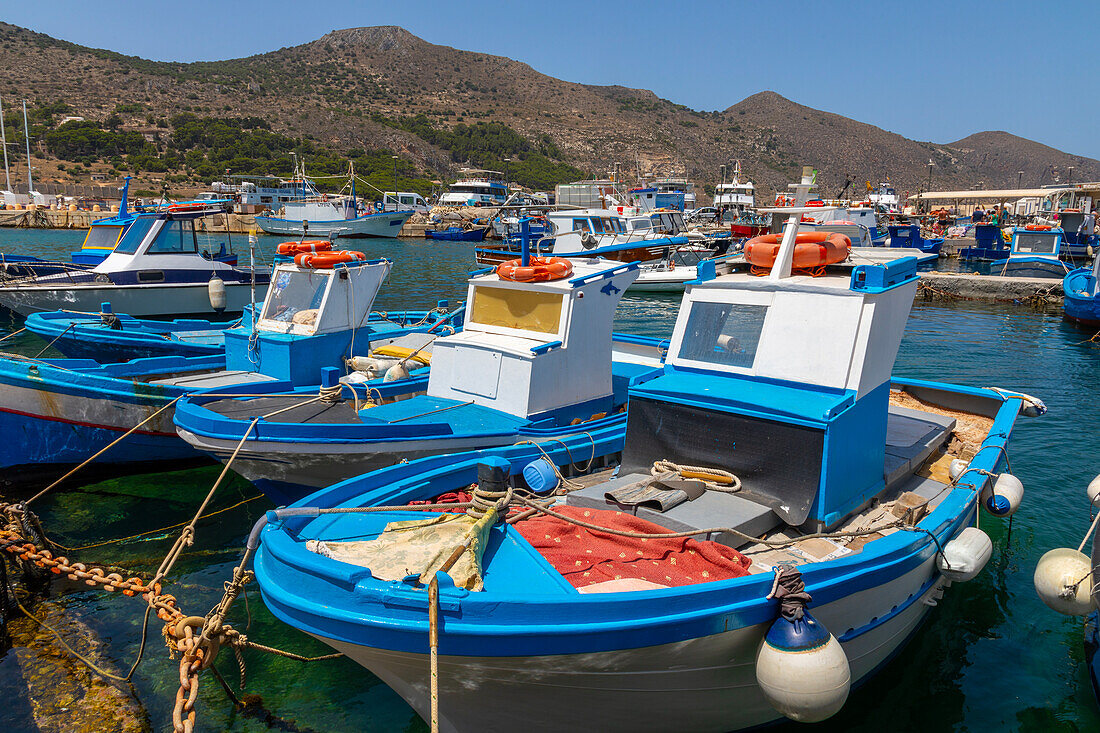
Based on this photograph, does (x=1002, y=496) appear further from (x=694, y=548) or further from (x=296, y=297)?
(x=296, y=297)

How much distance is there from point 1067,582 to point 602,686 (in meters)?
3.66

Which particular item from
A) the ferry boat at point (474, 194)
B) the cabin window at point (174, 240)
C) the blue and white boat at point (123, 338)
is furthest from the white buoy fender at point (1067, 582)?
the ferry boat at point (474, 194)

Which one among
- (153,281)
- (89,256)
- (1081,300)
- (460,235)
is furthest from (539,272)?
(460,235)

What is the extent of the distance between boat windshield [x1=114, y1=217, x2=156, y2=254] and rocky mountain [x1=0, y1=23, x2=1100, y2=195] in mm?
76596

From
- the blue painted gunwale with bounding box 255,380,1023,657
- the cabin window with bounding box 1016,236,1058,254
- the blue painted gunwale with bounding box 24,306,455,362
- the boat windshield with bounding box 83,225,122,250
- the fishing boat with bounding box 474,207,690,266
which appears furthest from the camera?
the cabin window with bounding box 1016,236,1058,254

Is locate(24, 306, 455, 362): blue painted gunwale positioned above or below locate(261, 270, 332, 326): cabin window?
below

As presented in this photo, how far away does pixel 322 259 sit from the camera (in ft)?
33.4

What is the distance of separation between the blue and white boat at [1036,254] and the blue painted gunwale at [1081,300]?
961 centimetres

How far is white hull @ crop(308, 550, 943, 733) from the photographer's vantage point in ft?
12.3

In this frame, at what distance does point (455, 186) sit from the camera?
79750 mm

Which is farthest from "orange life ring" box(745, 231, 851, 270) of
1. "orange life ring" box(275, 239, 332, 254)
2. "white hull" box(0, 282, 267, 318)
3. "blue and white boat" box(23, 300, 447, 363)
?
"white hull" box(0, 282, 267, 318)

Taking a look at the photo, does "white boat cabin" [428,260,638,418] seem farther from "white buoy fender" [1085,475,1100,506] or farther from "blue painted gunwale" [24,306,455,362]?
"blue painted gunwale" [24,306,455,362]

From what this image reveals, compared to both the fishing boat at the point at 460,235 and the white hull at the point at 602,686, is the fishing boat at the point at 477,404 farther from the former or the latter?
the fishing boat at the point at 460,235

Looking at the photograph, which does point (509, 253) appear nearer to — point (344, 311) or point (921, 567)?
point (344, 311)
